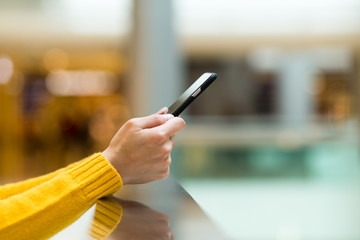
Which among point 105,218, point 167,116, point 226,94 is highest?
point 167,116

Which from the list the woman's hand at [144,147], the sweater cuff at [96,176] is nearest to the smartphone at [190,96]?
the woman's hand at [144,147]

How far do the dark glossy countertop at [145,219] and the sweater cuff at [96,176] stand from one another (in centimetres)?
2

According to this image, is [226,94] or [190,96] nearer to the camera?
[190,96]

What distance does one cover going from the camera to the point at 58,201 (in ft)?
2.36

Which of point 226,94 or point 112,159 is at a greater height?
point 112,159

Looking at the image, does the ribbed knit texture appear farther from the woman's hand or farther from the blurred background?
the blurred background

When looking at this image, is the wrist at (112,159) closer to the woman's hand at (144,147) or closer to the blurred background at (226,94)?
the woman's hand at (144,147)

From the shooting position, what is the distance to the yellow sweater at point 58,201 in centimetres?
70

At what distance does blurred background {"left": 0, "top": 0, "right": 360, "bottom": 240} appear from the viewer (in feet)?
19.5

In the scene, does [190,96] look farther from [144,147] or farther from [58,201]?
[58,201]

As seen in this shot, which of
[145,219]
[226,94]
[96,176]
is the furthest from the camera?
[226,94]

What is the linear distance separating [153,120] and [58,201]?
0.18 metres

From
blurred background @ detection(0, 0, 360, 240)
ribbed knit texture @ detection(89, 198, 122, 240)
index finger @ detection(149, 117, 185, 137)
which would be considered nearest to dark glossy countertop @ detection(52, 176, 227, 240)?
ribbed knit texture @ detection(89, 198, 122, 240)

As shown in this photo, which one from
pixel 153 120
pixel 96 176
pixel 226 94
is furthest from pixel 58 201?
pixel 226 94
